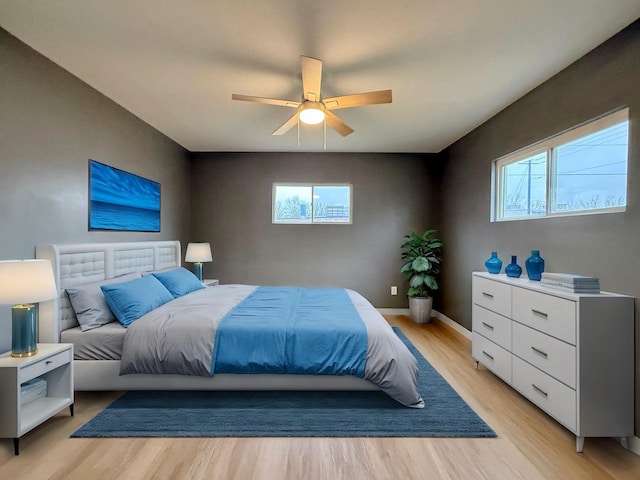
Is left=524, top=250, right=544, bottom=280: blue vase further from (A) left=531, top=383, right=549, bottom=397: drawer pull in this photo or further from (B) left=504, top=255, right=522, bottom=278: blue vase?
(A) left=531, top=383, right=549, bottom=397: drawer pull

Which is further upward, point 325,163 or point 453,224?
point 325,163

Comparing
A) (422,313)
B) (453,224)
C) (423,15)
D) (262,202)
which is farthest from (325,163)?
(423,15)

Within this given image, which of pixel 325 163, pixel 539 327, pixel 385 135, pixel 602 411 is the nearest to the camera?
pixel 602 411

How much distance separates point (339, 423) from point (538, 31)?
2887mm

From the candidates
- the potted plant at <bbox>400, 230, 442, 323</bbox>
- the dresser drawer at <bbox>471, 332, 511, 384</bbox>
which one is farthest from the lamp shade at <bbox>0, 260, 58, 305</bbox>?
the potted plant at <bbox>400, 230, 442, 323</bbox>

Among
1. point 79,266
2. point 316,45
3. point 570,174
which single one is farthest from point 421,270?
point 79,266

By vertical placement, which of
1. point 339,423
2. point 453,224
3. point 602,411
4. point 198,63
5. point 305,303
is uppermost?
point 198,63

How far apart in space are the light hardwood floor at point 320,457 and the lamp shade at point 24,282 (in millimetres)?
892

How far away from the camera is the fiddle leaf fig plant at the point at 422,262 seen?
4.91 meters

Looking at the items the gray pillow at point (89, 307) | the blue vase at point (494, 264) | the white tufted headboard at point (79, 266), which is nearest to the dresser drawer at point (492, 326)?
the blue vase at point (494, 264)

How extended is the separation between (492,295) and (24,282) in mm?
3437

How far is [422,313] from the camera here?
4.98 meters

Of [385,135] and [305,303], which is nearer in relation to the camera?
[305,303]

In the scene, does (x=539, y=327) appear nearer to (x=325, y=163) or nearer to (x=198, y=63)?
(x=198, y=63)
